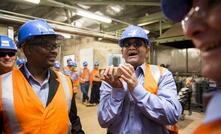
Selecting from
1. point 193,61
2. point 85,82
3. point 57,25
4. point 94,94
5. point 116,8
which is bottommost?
point 94,94

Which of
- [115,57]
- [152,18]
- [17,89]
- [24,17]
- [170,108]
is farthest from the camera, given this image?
[115,57]

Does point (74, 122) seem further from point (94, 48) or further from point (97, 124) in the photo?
point (94, 48)

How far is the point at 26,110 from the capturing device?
1515mm

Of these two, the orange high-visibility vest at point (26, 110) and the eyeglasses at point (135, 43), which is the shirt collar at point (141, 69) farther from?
the orange high-visibility vest at point (26, 110)

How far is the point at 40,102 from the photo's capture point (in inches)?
62.3

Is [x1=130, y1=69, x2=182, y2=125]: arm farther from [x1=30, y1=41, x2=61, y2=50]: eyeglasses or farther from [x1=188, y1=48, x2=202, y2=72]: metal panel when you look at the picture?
[x1=188, y1=48, x2=202, y2=72]: metal panel

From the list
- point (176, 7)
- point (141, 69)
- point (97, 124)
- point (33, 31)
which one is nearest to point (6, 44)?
point (33, 31)

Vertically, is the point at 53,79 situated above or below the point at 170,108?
above

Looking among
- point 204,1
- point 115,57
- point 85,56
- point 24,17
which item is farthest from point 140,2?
point 204,1

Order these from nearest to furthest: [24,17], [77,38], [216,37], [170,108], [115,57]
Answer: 1. [216,37]
2. [170,108]
3. [24,17]
4. [115,57]
5. [77,38]

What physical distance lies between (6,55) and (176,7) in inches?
108

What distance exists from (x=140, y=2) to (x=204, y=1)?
19.5 feet

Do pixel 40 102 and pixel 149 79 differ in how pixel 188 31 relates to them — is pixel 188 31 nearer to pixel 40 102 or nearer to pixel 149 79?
pixel 149 79

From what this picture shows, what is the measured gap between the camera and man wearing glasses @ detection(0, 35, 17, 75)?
277 centimetres
